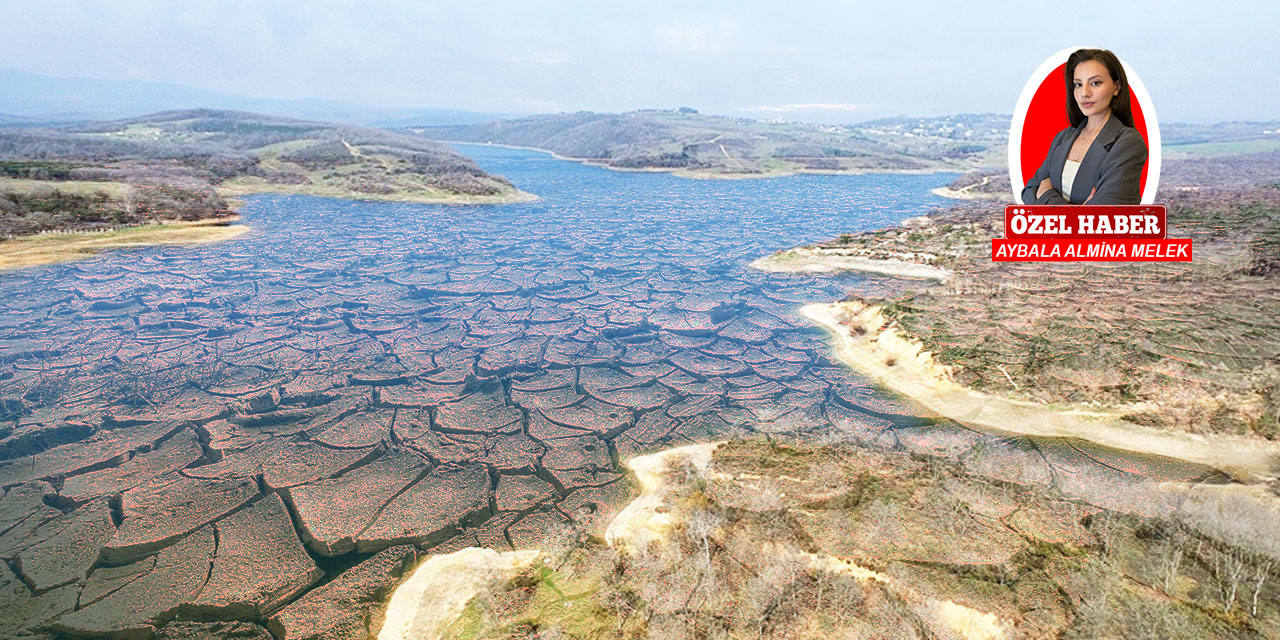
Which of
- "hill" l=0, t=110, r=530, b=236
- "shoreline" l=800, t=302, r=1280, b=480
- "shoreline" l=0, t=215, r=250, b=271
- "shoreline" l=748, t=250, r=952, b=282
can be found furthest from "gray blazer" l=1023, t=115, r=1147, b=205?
"hill" l=0, t=110, r=530, b=236

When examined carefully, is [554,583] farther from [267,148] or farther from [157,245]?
[267,148]

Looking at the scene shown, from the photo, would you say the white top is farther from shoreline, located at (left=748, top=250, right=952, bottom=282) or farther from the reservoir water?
shoreline, located at (left=748, top=250, right=952, bottom=282)

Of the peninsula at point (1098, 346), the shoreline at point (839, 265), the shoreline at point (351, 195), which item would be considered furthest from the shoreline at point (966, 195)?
the shoreline at point (351, 195)

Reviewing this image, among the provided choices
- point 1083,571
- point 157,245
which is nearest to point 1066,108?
point 1083,571

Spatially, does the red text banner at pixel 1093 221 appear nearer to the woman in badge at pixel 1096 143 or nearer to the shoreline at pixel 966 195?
the woman in badge at pixel 1096 143

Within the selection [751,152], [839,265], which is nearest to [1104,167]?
[839,265]
